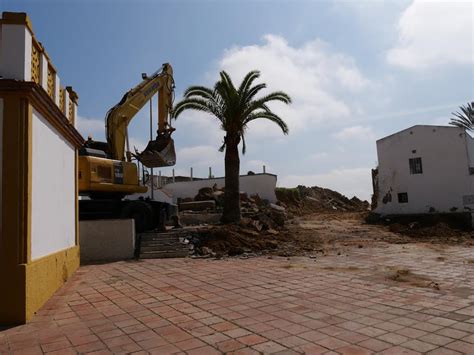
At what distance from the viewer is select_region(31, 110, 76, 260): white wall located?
643 cm

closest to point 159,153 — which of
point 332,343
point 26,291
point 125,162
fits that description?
point 125,162

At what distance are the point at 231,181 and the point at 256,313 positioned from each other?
37.2 feet

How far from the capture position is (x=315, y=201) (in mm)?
40656

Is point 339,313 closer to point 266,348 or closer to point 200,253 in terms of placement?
point 266,348

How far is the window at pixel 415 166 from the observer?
2447 cm

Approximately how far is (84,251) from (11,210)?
22.0 ft

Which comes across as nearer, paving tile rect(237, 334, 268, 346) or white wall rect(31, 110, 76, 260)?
paving tile rect(237, 334, 268, 346)

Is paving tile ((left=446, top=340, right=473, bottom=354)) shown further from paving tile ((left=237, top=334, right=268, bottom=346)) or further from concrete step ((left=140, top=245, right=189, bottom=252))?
concrete step ((left=140, top=245, right=189, bottom=252))

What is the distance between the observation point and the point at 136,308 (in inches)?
250

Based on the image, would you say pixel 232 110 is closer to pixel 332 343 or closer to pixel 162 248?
pixel 162 248

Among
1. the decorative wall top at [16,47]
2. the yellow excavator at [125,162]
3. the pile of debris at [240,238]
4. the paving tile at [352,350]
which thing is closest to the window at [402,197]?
the pile of debris at [240,238]

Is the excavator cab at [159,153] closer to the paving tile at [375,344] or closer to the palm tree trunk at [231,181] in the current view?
the palm tree trunk at [231,181]

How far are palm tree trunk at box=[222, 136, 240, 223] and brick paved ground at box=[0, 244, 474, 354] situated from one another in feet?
23.0

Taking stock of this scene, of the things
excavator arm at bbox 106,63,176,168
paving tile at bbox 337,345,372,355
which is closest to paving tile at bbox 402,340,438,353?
paving tile at bbox 337,345,372,355
